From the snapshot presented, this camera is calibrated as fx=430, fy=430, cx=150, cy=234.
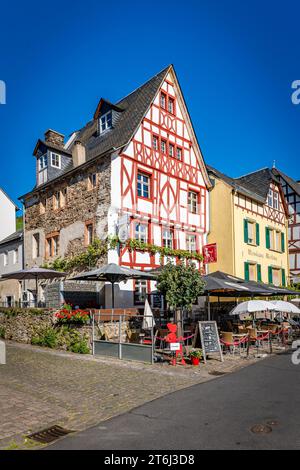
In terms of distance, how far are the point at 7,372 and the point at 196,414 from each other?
6063 mm

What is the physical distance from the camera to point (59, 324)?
15367 millimetres

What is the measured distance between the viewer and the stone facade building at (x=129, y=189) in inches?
827

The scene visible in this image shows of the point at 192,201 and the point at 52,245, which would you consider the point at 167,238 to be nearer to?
the point at 192,201

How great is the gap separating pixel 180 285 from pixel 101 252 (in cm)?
757

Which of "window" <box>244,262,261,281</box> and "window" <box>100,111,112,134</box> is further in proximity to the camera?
"window" <box>244,262,261,281</box>

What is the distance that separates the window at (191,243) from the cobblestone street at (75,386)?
11.9 meters

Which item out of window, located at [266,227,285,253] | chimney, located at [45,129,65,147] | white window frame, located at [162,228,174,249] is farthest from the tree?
chimney, located at [45,129,65,147]

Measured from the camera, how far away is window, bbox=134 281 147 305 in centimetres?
2103

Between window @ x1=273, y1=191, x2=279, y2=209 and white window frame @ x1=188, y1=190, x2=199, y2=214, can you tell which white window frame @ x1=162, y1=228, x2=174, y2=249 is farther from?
window @ x1=273, y1=191, x2=279, y2=209

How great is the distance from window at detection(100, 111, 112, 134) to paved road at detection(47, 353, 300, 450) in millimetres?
18488

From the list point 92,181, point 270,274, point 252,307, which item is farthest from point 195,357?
point 270,274

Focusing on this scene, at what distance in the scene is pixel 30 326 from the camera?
16.7 metres

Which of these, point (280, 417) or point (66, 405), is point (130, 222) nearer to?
point (66, 405)
